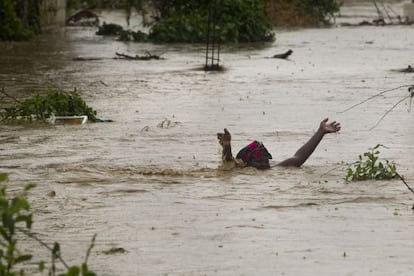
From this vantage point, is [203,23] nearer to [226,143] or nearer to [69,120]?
[69,120]

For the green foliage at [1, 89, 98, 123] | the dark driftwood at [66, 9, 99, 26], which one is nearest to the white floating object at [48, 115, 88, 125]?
the green foliage at [1, 89, 98, 123]

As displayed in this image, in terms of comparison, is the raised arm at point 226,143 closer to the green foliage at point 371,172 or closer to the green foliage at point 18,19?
the green foliage at point 371,172

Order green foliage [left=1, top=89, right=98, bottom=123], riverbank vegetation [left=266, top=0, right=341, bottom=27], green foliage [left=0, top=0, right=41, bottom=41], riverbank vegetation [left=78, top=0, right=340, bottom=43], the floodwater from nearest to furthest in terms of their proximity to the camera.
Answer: the floodwater → green foliage [left=1, top=89, right=98, bottom=123] → green foliage [left=0, top=0, right=41, bottom=41] → riverbank vegetation [left=78, top=0, right=340, bottom=43] → riverbank vegetation [left=266, top=0, right=341, bottom=27]

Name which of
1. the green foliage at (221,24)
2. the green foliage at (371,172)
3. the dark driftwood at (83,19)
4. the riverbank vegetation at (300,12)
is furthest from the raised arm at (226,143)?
the riverbank vegetation at (300,12)

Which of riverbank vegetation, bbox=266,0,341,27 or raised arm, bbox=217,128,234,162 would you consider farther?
riverbank vegetation, bbox=266,0,341,27

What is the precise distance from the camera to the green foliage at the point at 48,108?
1451 cm

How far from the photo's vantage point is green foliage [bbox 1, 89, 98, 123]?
571 inches

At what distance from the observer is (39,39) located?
2914 centimetres

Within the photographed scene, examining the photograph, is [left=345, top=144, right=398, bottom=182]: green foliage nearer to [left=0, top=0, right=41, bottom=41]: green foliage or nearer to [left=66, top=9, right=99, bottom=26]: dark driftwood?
[left=0, top=0, right=41, bottom=41]: green foliage

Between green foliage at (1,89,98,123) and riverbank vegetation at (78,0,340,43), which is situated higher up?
green foliage at (1,89,98,123)

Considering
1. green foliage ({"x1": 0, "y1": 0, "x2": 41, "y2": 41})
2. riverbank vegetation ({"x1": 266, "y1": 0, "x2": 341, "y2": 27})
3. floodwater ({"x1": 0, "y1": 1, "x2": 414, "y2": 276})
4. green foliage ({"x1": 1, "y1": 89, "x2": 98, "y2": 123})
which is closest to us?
floodwater ({"x1": 0, "y1": 1, "x2": 414, "y2": 276})

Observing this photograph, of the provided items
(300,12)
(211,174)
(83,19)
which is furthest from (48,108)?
(300,12)

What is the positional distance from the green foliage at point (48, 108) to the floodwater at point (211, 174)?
0.41 metres

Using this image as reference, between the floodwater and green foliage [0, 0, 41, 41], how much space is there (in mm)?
5481
